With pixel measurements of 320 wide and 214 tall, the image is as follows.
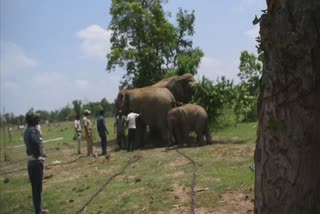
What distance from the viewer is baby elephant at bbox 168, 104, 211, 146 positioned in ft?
61.9

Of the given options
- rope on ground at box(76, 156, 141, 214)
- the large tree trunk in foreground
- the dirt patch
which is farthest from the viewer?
rope on ground at box(76, 156, 141, 214)

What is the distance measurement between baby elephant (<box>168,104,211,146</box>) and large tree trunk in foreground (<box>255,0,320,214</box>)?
14.8m

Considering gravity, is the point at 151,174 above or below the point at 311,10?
below

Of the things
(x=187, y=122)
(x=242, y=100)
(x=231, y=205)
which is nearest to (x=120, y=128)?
(x=187, y=122)

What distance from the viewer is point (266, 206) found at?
162 inches

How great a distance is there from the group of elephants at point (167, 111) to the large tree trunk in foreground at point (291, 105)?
14798mm

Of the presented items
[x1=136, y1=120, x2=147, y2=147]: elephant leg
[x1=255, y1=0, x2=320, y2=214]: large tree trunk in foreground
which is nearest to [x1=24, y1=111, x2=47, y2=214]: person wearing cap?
[x1=255, y1=0, x2=320, y2=214]: large tree trunk in foreground

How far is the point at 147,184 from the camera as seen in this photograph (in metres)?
11.3

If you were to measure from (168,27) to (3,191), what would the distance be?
16.2 m

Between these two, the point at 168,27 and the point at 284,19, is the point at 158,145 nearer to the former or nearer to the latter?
the point at 168,27

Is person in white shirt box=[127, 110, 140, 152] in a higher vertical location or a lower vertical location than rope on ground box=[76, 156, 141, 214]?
higher

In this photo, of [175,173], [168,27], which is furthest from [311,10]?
[168,27]

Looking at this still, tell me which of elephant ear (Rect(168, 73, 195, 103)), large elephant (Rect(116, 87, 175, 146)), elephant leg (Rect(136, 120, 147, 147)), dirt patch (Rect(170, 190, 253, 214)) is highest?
elephant ear (Rect(168, 73, 195, 103))

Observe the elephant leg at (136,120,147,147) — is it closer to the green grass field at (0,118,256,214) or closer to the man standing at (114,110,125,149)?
the man standing at (114,110,125,149)
